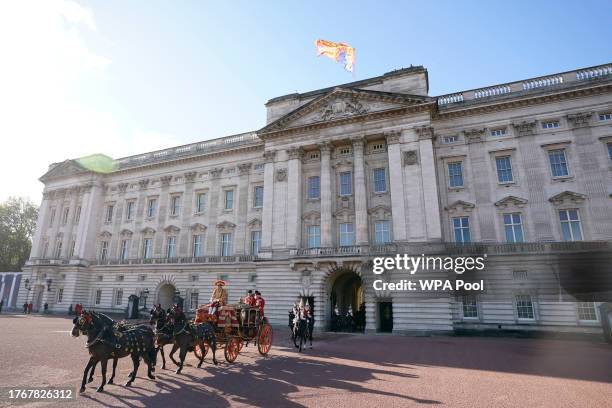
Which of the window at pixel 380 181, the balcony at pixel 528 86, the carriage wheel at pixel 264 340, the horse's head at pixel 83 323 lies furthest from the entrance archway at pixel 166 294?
the balcony at pixel 528 86

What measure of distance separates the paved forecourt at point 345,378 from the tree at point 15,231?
5642 centimetres

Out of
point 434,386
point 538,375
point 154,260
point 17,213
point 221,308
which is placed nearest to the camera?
point 434,386

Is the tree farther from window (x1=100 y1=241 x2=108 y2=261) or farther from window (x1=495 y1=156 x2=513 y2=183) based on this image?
window (x1=495 y1=156 x2=513 y2=183)

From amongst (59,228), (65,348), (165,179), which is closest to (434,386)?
(65,348)

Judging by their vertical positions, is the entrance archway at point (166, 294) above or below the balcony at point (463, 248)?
below

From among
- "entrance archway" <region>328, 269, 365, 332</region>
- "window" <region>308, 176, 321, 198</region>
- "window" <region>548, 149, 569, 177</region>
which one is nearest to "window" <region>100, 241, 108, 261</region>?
"window" <region>308, 176, 321, 198</region>

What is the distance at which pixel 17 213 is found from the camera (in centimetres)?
6112

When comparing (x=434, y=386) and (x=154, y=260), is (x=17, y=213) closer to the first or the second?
(x=154, y=260)

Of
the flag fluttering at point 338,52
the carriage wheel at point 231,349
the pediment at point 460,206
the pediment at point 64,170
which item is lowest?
the carriage wheel at point 231,349

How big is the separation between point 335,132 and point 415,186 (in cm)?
883

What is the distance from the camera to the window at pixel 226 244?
35.8m

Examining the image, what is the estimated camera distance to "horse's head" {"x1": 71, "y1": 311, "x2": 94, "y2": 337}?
885cm

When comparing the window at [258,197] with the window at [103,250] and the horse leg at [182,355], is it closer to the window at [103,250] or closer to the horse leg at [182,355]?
the window at [103,250]

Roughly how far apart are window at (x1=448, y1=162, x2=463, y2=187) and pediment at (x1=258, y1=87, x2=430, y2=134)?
599 cm
